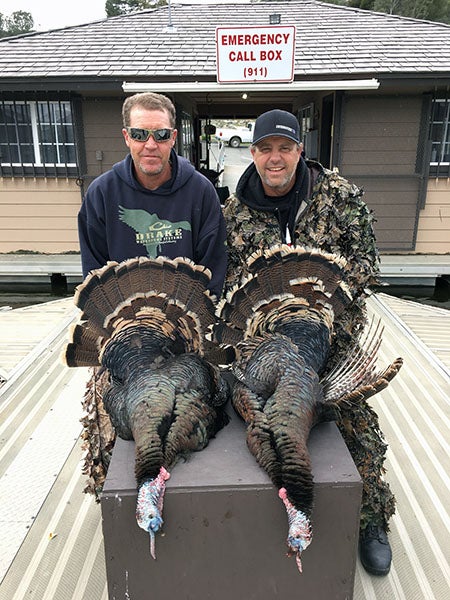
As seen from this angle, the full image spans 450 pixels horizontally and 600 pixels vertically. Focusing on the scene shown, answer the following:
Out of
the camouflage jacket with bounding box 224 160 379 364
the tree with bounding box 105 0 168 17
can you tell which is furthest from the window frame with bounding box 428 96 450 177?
the tree with bounding box 105 0 168 17

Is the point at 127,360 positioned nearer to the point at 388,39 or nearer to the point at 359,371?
the point at 359,371

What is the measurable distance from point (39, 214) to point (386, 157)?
5665 mm

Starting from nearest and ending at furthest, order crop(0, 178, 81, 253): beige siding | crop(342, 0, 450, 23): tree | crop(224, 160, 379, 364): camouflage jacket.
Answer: crop(224, 160, 379, 364): camouflage jacket → crop(0, 178, 81, 253): beige siding → crop(342, 0, 450, 23): tree

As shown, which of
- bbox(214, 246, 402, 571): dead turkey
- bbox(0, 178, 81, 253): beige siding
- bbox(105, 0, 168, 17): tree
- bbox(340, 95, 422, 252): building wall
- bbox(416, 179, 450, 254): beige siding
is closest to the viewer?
bbox(214, 246, 402, 571): dead turkey

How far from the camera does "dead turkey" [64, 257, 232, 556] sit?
5.57 feet

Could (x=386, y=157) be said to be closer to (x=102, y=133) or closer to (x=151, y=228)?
(x=102, y=133)

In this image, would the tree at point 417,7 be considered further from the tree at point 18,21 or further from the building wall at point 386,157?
the tree at point 18,21

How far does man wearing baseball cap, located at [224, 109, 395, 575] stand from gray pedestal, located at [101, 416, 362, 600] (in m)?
0.70

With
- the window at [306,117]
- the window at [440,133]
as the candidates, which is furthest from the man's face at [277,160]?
the window at [306,117]

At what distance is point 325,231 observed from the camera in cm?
238

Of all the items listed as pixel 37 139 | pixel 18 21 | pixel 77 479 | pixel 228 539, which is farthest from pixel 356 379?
pixel 18 21

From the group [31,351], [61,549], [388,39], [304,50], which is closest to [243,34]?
[304,50]

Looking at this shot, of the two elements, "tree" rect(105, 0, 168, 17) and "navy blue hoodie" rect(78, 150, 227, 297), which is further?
"tree" rect(105, 0, 168, 17)

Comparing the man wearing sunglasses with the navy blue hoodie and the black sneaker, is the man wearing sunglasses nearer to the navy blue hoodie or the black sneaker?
the navy blue hoodie
